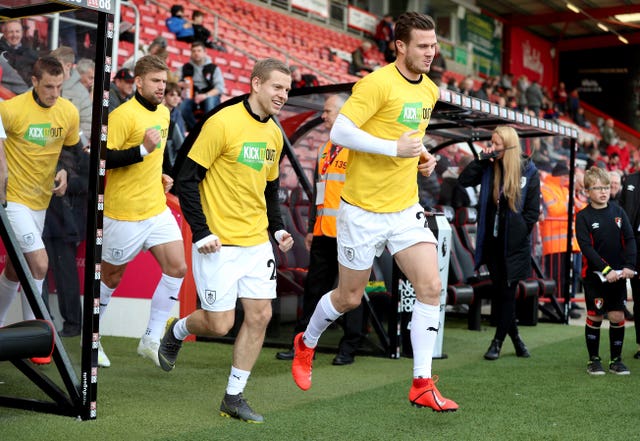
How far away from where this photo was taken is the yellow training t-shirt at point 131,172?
5613 mm

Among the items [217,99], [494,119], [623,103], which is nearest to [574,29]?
[623,103]

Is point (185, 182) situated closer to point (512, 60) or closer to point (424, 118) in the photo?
point (424, 118)

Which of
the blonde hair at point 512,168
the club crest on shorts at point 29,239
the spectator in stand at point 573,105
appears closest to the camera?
the club crest on shorts at point 29,239

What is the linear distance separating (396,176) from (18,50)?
2097 mm

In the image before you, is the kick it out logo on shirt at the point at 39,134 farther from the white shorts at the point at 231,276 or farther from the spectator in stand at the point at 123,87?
the spectator in stand at the point at 123,87

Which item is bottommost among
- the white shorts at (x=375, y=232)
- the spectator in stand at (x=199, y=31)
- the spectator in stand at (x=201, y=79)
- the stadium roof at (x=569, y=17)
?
the white shorts at (x=375, y=232)

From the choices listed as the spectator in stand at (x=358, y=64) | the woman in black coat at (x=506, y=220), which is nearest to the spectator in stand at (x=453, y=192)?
the woman in black coat at (x=506, y=220)

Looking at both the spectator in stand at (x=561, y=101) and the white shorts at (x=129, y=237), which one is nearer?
the white shorts at (x=129, y=237)

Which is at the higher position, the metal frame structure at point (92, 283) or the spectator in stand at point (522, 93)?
the spectator in stand at point (522, 93)

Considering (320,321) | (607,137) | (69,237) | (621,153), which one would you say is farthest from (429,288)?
(607,137)

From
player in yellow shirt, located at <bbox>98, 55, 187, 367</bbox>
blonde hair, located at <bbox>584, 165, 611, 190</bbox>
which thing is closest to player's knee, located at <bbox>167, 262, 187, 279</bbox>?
player in yellow shirt, located at <bbox>98, 55, 187, 367</bbox>

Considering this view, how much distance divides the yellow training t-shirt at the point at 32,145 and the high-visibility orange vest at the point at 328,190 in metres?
2.26

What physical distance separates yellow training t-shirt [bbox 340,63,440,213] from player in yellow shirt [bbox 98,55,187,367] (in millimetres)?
1484

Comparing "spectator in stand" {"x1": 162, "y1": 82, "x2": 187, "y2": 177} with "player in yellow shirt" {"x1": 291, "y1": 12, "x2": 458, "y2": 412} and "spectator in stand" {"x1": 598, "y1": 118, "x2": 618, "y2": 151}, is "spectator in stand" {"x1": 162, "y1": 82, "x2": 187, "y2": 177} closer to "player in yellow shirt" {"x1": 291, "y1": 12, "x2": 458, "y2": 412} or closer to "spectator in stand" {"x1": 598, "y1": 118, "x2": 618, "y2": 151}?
"player in yellow shirt" {"x1": 291, "y1": 12, "x2": 458, "y2": 412}
